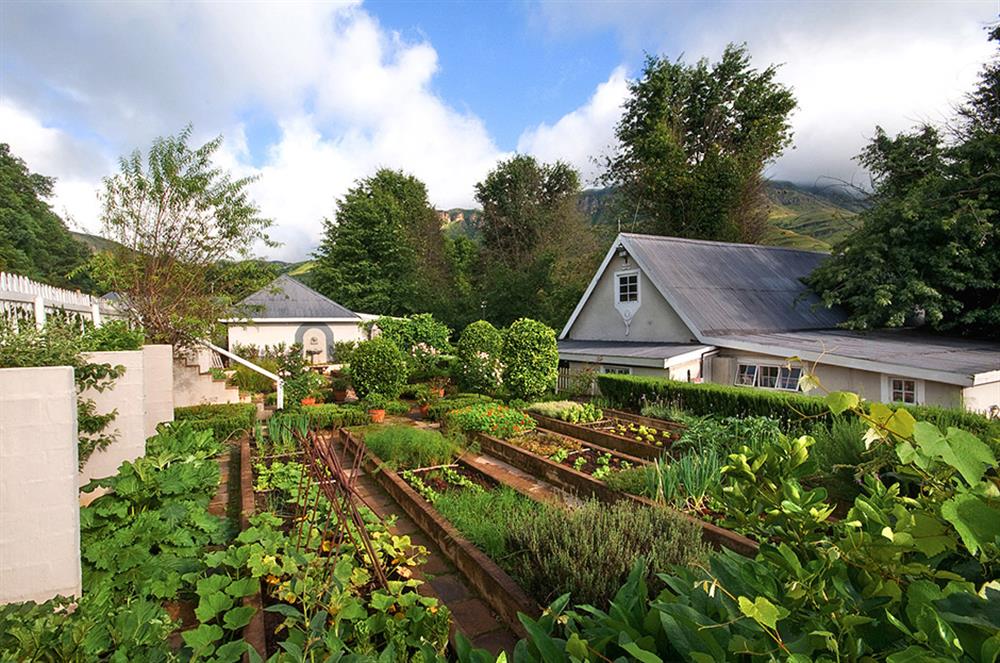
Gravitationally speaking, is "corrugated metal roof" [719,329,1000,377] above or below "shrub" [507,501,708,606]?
above

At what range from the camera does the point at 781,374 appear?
1109cm

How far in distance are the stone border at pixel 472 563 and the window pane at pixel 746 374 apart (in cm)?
924

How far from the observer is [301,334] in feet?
77.0

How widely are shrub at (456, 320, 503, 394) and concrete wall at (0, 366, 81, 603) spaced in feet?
35.5

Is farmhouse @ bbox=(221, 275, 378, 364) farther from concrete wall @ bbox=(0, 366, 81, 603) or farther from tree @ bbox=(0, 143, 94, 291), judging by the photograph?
concrete wall @ bbox=(0, 366, 81, 603)

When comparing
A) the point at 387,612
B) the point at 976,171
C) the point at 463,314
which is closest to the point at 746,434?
the point at 387,612

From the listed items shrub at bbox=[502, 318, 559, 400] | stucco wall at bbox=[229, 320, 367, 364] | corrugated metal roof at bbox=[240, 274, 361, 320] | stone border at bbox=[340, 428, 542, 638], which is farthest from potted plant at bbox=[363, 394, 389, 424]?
corrugated metal roof at bbox=[240, 274, 361, 320]

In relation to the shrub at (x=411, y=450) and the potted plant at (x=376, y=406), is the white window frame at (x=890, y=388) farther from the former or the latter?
the potted plant at (x=376, y=406)

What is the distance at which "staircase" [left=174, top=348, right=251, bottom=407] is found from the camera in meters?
10.6

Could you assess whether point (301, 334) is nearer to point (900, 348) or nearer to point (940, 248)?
point (900, 348)

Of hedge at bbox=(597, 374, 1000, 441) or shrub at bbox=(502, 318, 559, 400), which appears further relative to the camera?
shrub at bbox=(502, 318, 559, 400)

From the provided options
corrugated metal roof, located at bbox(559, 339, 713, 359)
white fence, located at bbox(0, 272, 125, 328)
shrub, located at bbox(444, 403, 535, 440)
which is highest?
white fence, located at bbox(0, 272, 125, 328)

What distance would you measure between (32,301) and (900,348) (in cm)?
1517

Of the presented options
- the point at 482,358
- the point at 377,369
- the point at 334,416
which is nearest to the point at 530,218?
the point at 482,358
